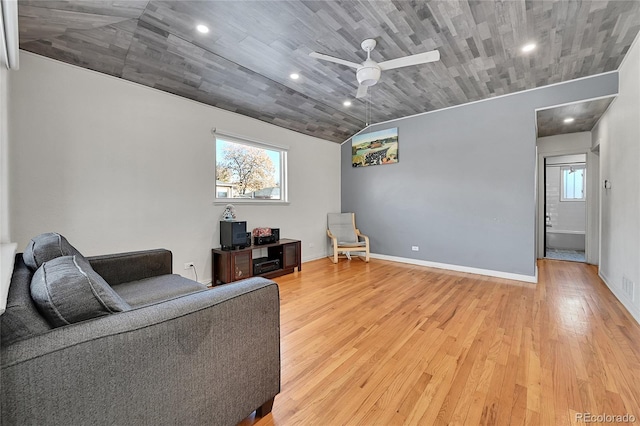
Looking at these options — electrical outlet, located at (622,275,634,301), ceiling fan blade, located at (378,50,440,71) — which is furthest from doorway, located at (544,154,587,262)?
ceiling fan blade, located at (378,50,440,71)

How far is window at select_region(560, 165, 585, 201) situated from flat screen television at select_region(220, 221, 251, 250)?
7.96 metres

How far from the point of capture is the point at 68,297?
0.92 meters

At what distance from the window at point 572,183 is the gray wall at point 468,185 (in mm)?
4321

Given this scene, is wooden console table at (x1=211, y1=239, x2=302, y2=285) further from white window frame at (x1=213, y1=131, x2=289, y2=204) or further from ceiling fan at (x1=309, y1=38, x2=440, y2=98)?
ceiling fan at (x1=309, y1=38, x2=440, y2=98)

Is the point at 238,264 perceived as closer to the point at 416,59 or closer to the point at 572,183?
the point at 416,59

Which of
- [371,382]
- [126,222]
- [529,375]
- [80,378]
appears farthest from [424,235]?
[80,378]

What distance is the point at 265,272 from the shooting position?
160 inches

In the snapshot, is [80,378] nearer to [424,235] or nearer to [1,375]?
[1,375]

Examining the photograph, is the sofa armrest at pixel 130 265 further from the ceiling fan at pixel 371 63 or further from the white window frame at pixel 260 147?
the ceiling fan at pixel 371 63

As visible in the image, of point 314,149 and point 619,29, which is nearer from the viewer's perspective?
point 619,29

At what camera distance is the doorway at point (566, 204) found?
6.47 metres


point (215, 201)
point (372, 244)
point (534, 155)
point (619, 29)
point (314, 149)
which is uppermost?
point (619, 29)

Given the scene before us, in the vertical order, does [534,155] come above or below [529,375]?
above

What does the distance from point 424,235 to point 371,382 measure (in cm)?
358
